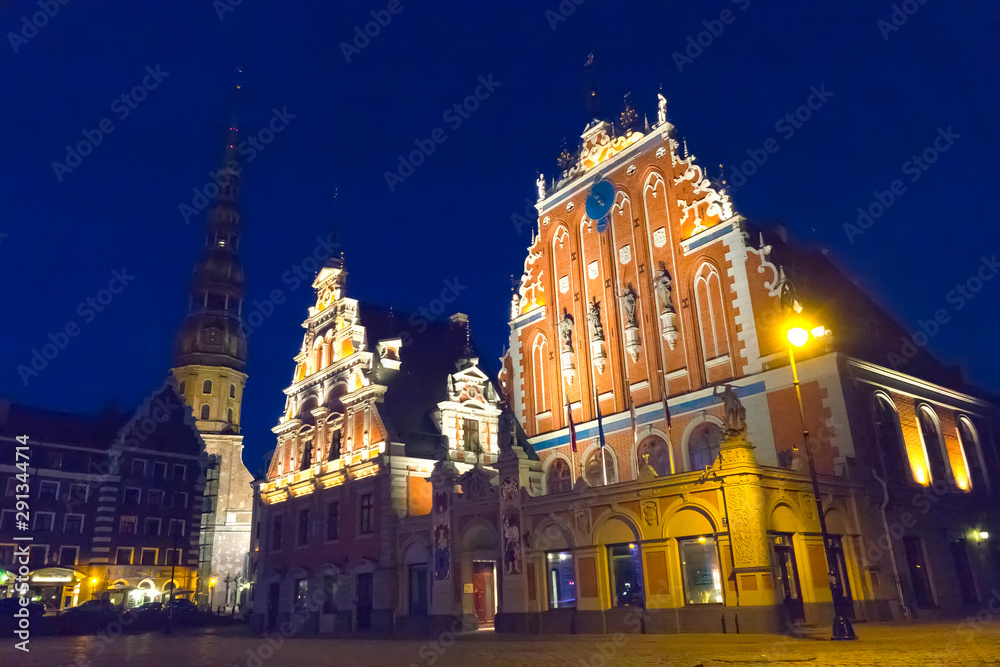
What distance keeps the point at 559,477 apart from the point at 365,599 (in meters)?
9.91

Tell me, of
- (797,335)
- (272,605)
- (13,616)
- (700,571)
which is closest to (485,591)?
(272,605)

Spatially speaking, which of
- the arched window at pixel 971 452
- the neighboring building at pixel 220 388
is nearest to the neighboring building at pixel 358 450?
the arched window at pixel 971 452

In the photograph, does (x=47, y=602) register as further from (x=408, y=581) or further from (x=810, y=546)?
(x=810, y=546)

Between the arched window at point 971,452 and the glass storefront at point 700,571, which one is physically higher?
the arched window at point 971,452

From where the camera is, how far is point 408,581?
29.9m

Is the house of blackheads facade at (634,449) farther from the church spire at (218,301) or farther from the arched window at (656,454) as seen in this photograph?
the church spire at (218,301)

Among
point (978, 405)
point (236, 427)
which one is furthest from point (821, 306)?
point (236, 427)

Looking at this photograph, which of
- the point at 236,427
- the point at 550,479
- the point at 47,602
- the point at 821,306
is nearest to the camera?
the point at 821,306

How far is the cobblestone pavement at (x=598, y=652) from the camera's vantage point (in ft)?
41.6

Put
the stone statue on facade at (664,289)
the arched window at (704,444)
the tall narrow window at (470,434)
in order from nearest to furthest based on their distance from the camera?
the arched window at (704,444) → the stone statue on facade at (664,289) → the tall narrow window at (470,434)

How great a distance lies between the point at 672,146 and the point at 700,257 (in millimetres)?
5241

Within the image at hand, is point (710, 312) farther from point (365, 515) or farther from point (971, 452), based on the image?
point (365, 515)

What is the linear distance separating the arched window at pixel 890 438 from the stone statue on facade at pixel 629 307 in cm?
929

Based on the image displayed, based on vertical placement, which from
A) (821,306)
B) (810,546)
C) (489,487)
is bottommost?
(810,546)
